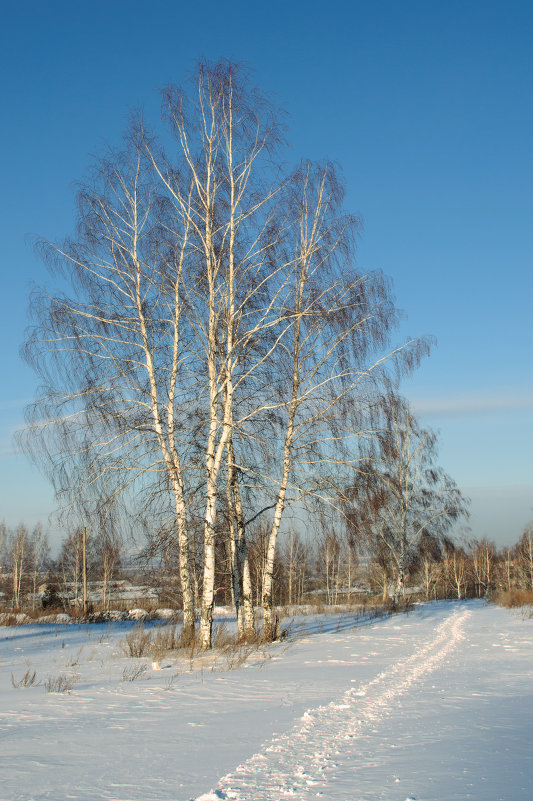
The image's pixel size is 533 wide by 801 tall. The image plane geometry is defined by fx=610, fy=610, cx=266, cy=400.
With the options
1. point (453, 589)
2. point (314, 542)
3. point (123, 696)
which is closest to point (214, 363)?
point (314, 542)

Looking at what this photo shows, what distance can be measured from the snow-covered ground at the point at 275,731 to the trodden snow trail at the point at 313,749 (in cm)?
1

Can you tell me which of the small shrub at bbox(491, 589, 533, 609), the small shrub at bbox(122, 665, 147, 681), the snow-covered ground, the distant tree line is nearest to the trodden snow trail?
the snow-covered ground

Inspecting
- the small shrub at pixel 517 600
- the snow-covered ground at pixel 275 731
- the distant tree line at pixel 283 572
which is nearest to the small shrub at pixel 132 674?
the snow-covered ground at pixel 275 731

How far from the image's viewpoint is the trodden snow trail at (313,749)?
3.54 m

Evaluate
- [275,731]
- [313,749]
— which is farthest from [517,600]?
[313,749]

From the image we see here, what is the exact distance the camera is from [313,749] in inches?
177

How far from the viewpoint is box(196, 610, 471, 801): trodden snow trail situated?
11.6ft

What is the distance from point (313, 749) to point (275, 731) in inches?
27.1

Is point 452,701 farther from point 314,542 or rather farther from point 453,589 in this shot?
point 453,589

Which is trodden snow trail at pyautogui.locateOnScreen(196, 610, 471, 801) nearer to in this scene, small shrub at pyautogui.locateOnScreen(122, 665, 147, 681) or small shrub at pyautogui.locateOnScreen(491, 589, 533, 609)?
small shrub at pyautogui.locateOnScreen(122, 665, 147, 681)

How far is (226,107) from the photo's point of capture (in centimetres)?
1266

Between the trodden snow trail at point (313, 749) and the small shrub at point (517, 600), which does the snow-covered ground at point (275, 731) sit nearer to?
the trodden snow trail at point (313, 749)

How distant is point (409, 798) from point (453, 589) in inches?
2659

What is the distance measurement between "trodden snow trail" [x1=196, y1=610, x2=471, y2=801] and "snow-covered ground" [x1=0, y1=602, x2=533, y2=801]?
0.01 metres
